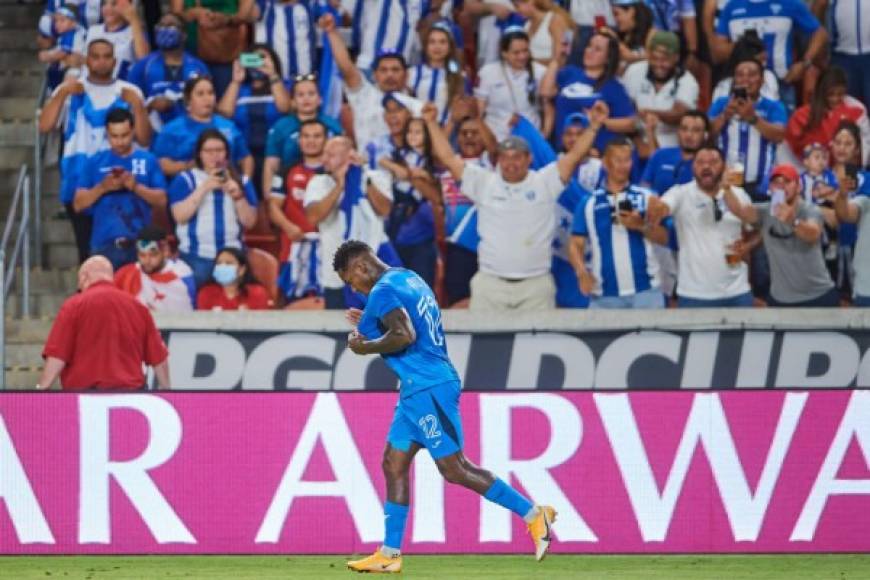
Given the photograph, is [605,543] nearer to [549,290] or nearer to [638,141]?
[549,290]

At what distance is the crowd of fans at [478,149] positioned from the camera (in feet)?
51.5

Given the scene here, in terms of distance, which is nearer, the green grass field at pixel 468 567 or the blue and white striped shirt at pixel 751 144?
the green grass field at pixel 468 567

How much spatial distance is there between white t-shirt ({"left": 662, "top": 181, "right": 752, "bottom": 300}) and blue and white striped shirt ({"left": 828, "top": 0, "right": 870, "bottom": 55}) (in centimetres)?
276

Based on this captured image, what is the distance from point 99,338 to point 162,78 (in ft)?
15.0

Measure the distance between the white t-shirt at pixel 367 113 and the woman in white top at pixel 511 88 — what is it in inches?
37.0

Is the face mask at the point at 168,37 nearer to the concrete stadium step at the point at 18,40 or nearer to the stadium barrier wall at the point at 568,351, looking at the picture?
the stadium barrier wall at the point at 568,351

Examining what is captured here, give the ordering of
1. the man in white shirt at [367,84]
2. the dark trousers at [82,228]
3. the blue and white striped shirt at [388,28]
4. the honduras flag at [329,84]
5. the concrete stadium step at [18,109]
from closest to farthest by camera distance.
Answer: the dark trousers at [82,228]
the man in white shirt at [367,84]
the honduras flag at [329,84]
the blue and white striped shirt at [388,28]
the concrete stadium step at [18,109]

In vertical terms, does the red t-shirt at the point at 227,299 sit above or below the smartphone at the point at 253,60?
below

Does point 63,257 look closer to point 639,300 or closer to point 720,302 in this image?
point 639,300

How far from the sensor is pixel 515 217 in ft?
51.4

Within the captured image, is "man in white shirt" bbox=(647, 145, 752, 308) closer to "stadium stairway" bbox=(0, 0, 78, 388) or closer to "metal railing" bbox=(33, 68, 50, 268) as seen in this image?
"stadium stairway" bbox=(0, 0, 78, 388)

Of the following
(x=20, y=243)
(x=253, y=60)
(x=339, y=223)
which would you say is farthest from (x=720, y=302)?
(x=20, y=243)

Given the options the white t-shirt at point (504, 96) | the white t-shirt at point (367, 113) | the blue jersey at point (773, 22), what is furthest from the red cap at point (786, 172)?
the white t-shirt at point (367, 113)

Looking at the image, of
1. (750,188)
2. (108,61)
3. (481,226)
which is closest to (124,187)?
(108,61)
